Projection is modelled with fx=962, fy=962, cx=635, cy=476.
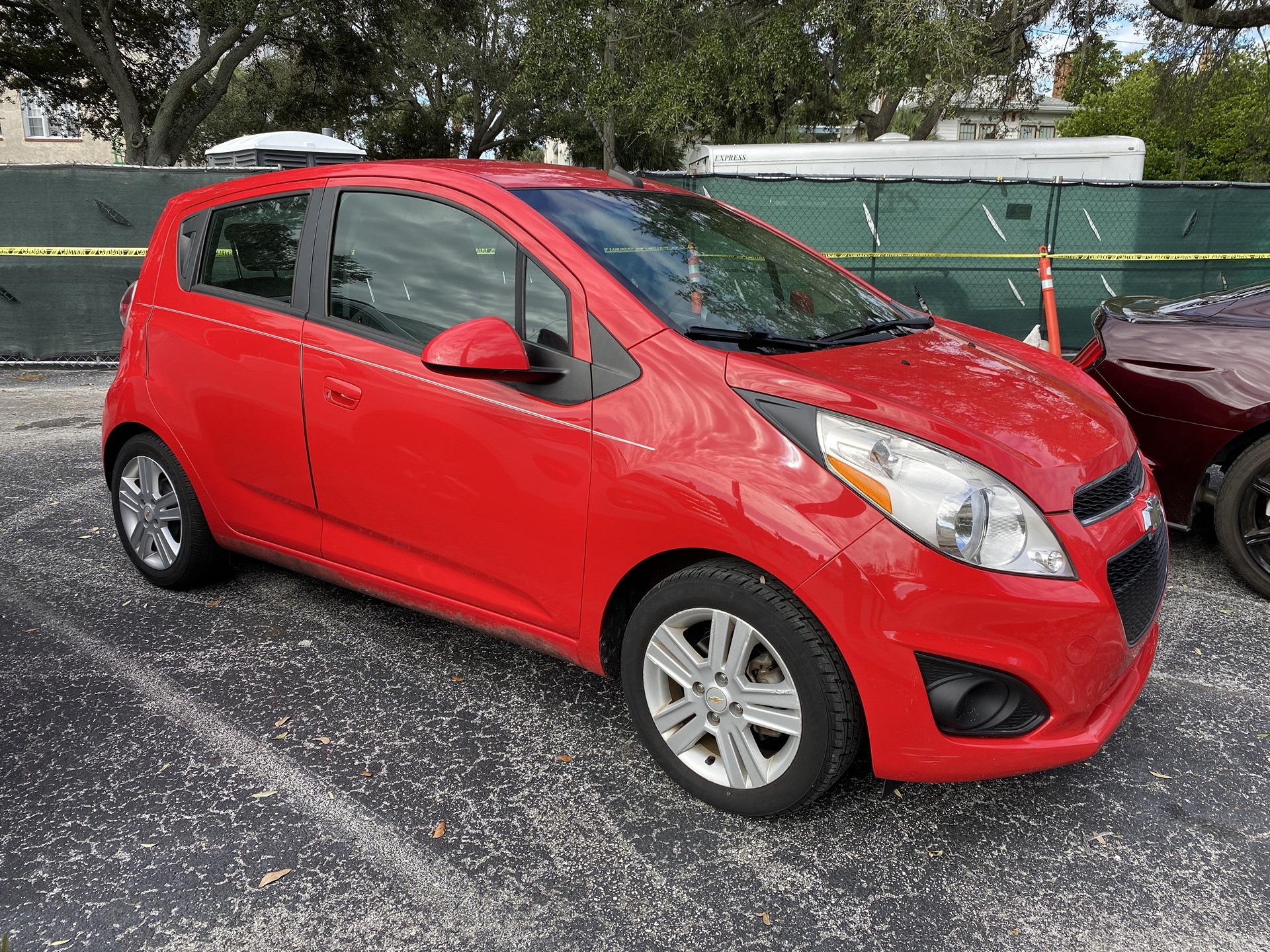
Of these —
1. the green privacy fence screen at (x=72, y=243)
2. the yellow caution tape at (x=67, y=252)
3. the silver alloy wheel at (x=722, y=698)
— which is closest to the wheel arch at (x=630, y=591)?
the silver alloy wheel at (x=722, y=698)

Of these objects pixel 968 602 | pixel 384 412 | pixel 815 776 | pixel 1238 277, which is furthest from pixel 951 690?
pixel 1238 277

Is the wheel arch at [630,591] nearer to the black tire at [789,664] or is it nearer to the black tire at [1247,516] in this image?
the black tire at [789,664]

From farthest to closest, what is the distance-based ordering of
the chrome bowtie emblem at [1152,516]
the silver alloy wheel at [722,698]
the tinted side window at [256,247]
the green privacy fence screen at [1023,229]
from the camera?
the green privacy fence screen at [1023,229] → the tinted side window at [256,247] → the chrome bowtie emblem at [1152,516] → the silver alloy wheel at [722,698]

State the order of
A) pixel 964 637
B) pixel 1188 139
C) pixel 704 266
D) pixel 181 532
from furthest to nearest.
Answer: pixel 1188 139 → pixel 181 532 → pixel 704 266 → pixel 964 637

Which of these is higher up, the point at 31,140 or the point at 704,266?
the point at 31,140

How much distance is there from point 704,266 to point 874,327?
0.61 metres

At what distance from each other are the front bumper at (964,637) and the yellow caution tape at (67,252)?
950cm

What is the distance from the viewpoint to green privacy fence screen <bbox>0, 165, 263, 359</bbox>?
9516 mm

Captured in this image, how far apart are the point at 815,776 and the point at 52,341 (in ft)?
33.5

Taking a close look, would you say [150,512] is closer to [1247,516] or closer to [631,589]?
[631,589]

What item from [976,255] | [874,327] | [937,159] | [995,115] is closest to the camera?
[874,327]

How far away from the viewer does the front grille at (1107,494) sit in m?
2.41

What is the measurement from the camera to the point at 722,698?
8.25ft

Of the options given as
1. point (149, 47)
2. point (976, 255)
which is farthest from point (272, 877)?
point (149, 47)
